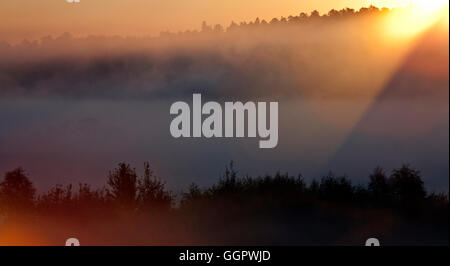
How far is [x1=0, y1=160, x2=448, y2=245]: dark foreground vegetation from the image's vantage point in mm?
14984

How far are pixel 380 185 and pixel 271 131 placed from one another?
2.56 m

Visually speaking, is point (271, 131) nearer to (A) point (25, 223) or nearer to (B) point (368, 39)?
(B) point (368, 39)

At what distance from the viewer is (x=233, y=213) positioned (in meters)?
15.7

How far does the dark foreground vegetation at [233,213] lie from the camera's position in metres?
15.0

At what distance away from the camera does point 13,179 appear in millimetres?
15680

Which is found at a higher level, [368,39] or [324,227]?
[368,39]

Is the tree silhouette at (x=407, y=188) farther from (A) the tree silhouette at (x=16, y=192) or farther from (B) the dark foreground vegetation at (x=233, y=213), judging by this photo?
(A) the tree silhouette at (x=16, y=192)

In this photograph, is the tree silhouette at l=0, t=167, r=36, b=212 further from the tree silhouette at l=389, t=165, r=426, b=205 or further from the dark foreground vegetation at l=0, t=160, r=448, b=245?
the tree silhouette at l=389, t=165, r=426, b=205

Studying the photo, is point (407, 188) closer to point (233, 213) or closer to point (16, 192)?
point (233, 213)
